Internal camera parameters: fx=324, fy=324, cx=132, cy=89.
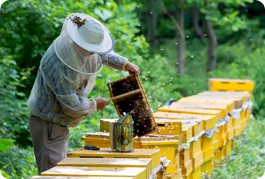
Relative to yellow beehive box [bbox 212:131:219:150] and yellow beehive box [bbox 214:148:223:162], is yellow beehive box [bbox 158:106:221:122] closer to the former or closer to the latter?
yellow beehive box [bbox 212:131:219:150]

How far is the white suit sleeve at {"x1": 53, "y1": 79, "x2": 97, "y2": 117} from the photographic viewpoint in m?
2.73

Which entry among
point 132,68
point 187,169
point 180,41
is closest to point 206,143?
point 187,169

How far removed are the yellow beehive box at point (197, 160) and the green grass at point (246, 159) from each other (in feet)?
1.28

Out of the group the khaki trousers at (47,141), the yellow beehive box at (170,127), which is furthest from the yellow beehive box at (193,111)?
the khaki trousers at (47,141)

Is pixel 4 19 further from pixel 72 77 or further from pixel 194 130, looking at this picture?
pixel 194 130

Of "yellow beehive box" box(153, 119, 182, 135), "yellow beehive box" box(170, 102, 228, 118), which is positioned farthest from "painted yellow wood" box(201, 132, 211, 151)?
"yellow beehive box" box(153, 119, 182, 135)

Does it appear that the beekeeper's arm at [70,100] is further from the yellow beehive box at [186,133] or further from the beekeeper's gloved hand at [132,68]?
the yellow beehive box at [186,133]

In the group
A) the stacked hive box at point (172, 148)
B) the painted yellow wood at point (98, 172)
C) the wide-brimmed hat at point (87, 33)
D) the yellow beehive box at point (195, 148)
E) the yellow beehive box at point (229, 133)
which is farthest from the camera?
the yellow beehive box at point (229, 133)

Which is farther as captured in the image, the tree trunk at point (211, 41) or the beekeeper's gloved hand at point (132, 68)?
the tree trunk at point (211, 41)

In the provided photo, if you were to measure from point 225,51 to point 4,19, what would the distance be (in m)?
13.3

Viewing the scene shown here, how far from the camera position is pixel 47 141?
9.81ft

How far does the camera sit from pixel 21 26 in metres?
5.85

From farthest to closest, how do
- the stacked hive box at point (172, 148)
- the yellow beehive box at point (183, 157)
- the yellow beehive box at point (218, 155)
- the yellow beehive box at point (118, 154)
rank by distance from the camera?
the yellow beehive box at point (218, 155) → the yellow beehive box at point (183, 157) → the yellow beehive box at point (118, 154) → the stacked hive box at point (172, 148)

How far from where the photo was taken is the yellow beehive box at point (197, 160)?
368 centimetres
